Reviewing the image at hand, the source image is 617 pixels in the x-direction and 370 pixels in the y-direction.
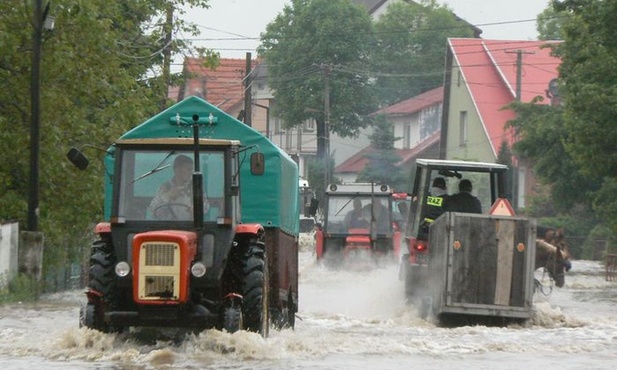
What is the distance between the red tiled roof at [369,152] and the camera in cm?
9500

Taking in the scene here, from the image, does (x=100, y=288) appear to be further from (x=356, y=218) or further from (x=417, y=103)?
(x=417, y=103)

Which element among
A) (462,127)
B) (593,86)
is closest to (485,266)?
(593,86)

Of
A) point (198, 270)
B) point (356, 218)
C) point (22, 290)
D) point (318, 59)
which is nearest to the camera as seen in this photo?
point (198, 270)

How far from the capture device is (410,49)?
106m

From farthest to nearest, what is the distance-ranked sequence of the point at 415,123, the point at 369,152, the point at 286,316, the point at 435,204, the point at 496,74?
the point at 369,152, the point at 415,123, the point at 496,74, the point at 435,204, the point at 286,316

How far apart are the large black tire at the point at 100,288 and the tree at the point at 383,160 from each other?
2781 inches

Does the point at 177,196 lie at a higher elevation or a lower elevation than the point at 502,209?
higher

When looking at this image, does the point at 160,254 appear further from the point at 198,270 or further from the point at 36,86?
the point at 36,86

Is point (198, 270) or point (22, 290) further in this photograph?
point (22, 290)

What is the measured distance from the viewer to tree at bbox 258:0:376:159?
314 feet

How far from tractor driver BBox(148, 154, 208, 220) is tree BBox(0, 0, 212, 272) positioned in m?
12.8

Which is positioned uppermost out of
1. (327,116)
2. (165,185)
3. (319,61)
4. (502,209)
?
(319,61)

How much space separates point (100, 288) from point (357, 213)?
27.7 meters

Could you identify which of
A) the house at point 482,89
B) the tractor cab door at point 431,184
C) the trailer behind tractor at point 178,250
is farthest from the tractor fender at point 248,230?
the house at point 482,89
